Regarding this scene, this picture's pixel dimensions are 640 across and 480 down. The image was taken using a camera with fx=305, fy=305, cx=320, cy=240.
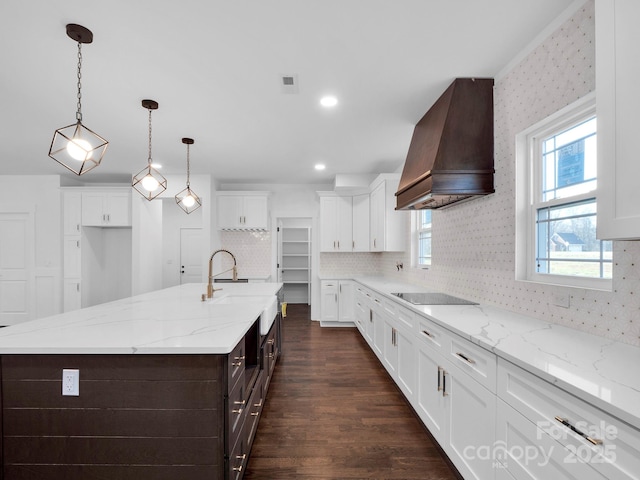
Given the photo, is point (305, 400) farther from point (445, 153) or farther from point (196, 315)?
point (445, 153)

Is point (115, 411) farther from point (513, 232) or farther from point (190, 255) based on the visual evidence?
point (190, 255)

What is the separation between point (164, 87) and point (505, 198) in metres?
2.82

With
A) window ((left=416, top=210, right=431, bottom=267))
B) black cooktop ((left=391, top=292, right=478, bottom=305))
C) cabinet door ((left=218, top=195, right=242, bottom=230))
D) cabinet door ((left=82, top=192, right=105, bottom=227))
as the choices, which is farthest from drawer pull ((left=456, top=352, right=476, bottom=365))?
cabinet door ((left=82, top=192, right=105, bottom=227))

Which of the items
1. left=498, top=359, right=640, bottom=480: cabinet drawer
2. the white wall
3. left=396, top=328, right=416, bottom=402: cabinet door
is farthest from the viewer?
the white wall

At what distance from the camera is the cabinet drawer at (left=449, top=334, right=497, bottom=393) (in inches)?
56.7

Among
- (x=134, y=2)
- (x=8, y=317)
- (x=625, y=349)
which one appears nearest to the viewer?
(x=625, y=349)

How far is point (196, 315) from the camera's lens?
2.06 metres

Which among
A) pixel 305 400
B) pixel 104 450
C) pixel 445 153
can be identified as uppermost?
pixel 445 153

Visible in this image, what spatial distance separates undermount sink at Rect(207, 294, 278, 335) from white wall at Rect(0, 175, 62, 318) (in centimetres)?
442

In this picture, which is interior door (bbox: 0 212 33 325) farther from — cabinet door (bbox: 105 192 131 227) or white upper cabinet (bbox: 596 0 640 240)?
white upper cabinet (bbox: 596 0 640 240)

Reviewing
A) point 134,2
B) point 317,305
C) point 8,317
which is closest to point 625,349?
point 134,2

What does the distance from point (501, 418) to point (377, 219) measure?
150 inches

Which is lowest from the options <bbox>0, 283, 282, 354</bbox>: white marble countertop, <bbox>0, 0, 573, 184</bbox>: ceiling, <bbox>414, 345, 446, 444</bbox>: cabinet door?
<bbox>414, 345, 446, 444</bbox>: cabinet door

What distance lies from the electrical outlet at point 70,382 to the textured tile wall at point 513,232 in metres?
2.49
